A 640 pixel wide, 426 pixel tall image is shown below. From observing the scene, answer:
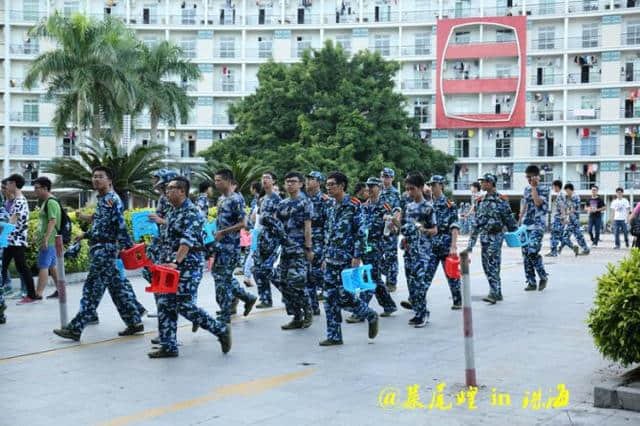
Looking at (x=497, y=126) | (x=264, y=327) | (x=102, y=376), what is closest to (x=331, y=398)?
(x=102, y=376)

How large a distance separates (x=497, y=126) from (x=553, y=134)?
3702 millimetres

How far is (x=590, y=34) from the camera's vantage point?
50125mm

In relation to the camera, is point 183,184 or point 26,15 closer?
point 183,184

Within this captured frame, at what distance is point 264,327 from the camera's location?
910cm

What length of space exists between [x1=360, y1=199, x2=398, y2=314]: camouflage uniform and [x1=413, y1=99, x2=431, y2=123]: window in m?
42.3

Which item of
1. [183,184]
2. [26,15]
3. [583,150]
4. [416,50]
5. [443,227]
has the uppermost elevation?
[26,15]

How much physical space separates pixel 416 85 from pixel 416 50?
245 centimetres

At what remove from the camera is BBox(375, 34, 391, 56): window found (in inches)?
2096

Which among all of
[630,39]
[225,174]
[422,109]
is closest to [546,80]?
[630,39]

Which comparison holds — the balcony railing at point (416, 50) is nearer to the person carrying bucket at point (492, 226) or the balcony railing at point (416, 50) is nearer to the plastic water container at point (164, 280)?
the person carrying bucket at point (492, 226)

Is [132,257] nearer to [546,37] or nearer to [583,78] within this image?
[583,78]

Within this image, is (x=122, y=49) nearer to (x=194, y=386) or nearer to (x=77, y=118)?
(x=77, y=118)

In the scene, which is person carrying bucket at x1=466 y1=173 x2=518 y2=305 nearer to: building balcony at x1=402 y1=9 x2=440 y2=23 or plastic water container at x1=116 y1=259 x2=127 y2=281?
plastic water container at x1=116 y1=259 x2=127 y2=281

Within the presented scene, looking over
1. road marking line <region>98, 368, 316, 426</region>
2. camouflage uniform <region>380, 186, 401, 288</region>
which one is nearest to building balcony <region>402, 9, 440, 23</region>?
camouflage uniform <region>380, 186, 401, 288</region>
